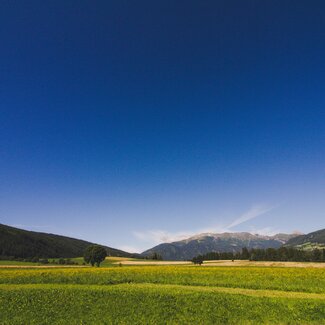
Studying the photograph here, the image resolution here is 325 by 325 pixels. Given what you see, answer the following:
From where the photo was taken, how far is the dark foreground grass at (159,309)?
2173cm

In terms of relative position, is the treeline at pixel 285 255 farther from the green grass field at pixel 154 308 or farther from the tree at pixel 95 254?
the green grass field at pixel 154 308

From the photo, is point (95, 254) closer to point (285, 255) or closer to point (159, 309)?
point (285, 255)

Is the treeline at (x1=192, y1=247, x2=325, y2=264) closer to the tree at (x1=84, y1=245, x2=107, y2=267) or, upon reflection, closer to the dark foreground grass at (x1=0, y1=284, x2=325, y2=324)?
the tree at (x1=84, y1=245, x2=107, y2=267)

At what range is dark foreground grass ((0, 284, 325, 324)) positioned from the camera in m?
21.7

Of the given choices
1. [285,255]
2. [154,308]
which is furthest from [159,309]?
[285,255]

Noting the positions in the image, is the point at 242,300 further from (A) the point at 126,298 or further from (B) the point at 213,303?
(A) the point at 126,298

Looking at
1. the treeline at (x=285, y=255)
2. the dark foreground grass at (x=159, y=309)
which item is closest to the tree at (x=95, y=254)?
the treeline at (x=285, y=255)

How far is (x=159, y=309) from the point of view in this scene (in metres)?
24.4

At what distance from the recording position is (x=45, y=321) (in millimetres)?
21297

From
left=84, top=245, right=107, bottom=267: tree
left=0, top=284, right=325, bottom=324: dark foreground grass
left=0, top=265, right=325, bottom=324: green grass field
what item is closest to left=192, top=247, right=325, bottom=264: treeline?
left=84, top=245, right=107, bottom=267: tree

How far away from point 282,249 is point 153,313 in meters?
171

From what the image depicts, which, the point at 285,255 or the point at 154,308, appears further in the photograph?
the point at 285,255

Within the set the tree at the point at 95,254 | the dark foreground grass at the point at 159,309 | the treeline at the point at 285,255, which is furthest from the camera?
the treeline at the point at 285,255

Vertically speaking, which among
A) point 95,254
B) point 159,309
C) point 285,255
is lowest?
point 159,309
